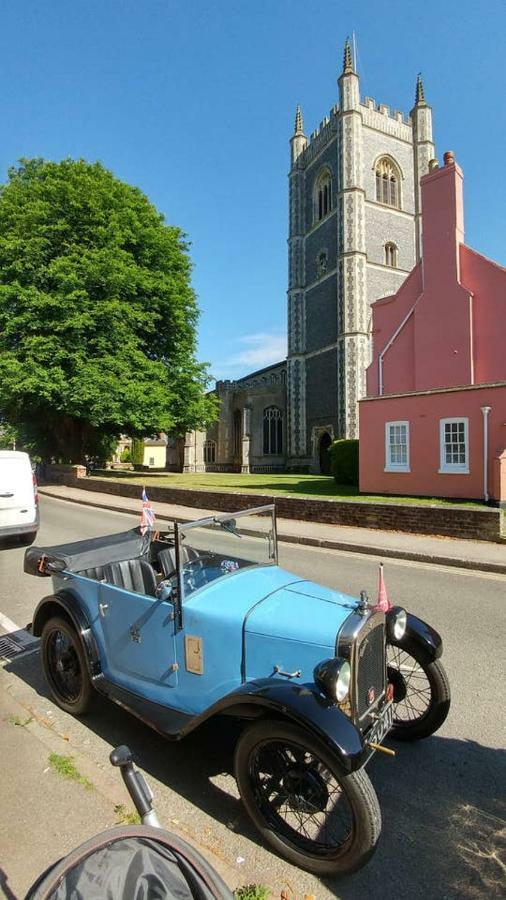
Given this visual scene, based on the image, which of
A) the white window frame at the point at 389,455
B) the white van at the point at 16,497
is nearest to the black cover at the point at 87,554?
the white van at the point at 16,497

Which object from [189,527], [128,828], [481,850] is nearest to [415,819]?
[481,850]

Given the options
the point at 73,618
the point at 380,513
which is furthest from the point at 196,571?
the point at 380,513

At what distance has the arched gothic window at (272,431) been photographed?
4630cm

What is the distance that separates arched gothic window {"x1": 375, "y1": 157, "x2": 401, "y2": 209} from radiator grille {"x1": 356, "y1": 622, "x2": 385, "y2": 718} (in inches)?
1721

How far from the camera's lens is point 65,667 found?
3.99 m

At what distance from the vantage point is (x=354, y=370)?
35375 mm

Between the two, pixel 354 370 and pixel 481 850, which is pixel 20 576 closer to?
pixel 481 850

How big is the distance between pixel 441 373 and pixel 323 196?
28135 mm

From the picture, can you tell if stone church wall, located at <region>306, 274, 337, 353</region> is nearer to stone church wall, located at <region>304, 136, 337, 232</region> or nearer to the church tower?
the church tower

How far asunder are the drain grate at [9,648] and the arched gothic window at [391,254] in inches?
1588

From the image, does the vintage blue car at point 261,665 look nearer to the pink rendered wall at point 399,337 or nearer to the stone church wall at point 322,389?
the pink rendered wall at point 399,337

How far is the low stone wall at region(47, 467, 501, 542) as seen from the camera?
9875mm

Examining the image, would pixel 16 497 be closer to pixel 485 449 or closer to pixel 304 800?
pixel 304 800

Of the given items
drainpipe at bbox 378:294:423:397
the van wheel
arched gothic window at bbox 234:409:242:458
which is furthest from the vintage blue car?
arched gothic window at bbox 234:409:242:458
